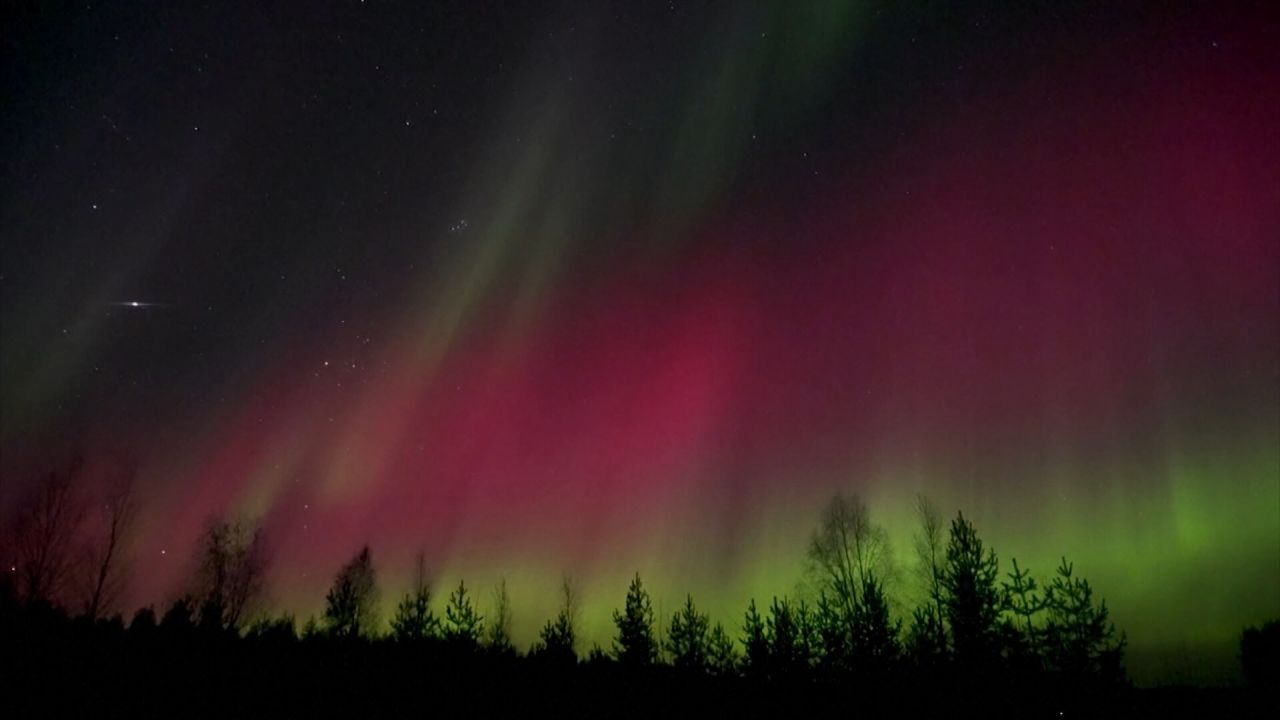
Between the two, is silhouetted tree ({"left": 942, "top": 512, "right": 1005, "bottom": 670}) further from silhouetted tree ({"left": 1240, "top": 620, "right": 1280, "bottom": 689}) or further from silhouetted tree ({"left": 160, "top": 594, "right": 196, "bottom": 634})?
silhouetted tree ({"left": 160, "top": 594, "right": 196, "bottom": 634})

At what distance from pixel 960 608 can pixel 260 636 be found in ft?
127

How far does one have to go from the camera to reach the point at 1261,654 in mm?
47344

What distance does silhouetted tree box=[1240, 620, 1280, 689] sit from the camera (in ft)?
150

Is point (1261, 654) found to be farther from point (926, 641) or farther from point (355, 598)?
point (355, 598)

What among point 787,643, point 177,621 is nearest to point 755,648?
point 787,643

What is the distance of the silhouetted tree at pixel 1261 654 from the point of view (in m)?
45.8

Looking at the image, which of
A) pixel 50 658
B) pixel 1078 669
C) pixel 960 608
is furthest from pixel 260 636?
pixel 1078 669

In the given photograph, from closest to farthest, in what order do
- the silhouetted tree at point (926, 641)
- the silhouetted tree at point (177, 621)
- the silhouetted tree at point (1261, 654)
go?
the silhouetted tree at point (177, 621) < the silhouetted tree at point (926, 641) < the silhouetted tree at point (1261, 654)

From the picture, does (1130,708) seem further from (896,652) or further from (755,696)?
(755,696)

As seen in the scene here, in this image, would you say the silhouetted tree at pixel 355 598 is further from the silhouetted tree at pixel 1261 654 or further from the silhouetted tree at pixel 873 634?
the silhouetted tree at pixel 1261 654

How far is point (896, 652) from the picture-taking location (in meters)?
42.0

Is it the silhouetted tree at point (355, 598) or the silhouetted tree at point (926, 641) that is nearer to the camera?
the silhouetted tree at point (926, 641)

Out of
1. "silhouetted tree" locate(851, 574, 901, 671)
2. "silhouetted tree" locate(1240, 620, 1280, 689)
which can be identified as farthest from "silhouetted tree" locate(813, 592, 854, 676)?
"silhouetted tree" locate(1240, 620, 1280, 689)

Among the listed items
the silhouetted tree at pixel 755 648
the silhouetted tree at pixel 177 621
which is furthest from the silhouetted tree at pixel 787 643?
the silhouetted tree at pixel 177 621
